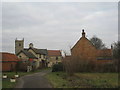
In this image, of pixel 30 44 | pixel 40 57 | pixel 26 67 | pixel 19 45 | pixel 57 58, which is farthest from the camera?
pixel 57 58

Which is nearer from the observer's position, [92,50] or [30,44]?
[92,50]

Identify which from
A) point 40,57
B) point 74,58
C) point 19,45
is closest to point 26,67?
point 74,58

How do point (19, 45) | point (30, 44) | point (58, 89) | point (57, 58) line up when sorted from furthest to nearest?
1. point (57, 58)
2. point (19, 45)
3. point (30, 44)
4. point (58, 89)

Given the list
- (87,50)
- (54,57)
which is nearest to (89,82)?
(87,50)

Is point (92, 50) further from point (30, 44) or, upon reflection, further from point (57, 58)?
point (57, 58)

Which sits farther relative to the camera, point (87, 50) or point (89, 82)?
point (87, 50)

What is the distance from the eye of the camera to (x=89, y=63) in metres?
27.8

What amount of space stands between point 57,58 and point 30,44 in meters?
17.7

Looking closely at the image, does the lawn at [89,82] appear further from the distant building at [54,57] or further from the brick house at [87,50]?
the distant building at [54,57]

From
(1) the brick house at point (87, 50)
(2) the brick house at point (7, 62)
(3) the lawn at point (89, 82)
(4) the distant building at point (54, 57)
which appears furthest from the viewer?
(4) the distant building at point (54, 57)

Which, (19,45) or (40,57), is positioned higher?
(19,45)

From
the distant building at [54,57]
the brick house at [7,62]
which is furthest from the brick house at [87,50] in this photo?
the distant building at [54,57]

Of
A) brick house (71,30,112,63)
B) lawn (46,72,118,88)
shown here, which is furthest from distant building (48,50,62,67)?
lawn (46,72,118,88)

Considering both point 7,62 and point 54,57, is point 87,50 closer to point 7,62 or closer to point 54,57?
point 7,62
